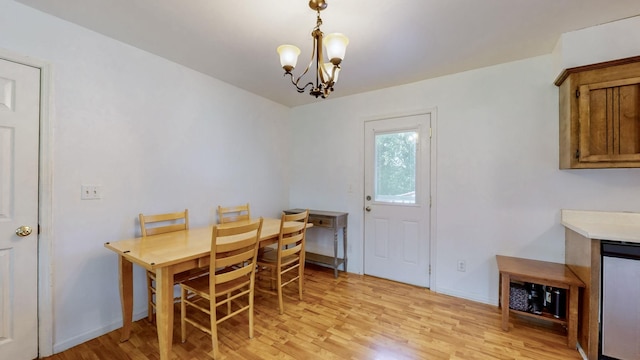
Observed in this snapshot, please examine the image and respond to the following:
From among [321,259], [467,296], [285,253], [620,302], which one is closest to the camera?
[620,302]

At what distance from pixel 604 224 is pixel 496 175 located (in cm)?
85

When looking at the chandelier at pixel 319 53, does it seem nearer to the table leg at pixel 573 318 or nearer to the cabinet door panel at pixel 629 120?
the cabinet door panel at pixel 629 120

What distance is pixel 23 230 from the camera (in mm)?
1764

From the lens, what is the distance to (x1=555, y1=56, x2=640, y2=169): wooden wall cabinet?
1.91 metres

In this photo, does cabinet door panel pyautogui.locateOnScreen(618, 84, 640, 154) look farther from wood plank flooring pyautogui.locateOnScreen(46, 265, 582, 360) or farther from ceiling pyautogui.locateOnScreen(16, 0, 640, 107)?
wood plank flooring pyautogui.locateOnScreen(46, 265, 582, 360)

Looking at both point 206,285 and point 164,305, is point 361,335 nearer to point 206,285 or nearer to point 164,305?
point 206,285

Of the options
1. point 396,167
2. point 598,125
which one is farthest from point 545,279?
point 396,167

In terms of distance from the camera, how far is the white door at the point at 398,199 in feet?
9.99

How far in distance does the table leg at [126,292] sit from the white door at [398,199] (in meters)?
2.54

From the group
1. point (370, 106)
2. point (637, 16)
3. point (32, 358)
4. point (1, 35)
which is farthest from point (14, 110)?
point (637, 16)

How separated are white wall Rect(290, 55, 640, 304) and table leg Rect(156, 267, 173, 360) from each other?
97.5 inches

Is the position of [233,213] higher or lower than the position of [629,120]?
lower

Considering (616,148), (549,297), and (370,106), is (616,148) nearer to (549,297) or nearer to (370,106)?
(549,297)

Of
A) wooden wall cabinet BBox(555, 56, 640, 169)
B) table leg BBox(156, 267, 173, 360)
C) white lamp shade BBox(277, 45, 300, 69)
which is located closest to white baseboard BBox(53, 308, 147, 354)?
table leg BBox(156, 267, 173, 360)
